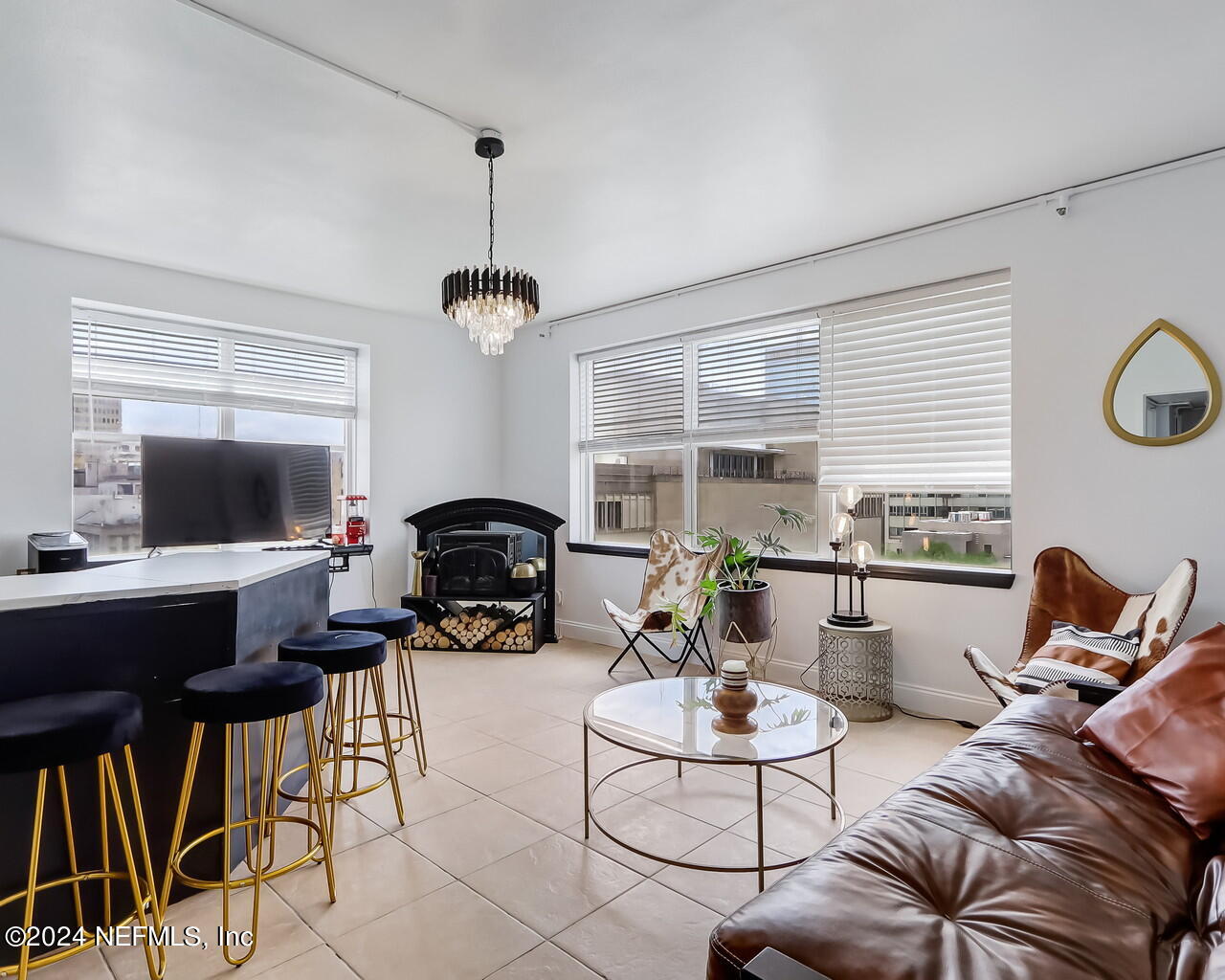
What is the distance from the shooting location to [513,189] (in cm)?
325

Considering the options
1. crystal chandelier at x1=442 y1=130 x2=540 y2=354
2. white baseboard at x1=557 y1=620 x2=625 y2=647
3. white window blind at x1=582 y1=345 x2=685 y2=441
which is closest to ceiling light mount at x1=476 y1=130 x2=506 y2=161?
crystal chandelier at x1=442 y1=130 x2=540 y2=354

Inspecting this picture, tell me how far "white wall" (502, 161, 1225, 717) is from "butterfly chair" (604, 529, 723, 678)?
514mm

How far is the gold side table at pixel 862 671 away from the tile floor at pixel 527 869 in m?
0.12

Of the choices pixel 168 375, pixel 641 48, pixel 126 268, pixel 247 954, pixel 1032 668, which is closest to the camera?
pixel 247 954

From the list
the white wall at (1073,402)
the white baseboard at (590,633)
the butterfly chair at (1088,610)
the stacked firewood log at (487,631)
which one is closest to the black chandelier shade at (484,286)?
the white wall at (1073,402)

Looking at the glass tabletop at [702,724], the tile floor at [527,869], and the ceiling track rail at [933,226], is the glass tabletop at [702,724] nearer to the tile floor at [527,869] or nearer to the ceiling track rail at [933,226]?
the tile floor at [527,869]

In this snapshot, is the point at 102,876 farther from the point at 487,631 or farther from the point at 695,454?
the point at 695,454

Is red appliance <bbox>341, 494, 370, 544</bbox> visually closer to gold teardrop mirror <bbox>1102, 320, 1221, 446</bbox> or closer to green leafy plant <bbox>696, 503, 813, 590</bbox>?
green leafy plant <bbox>696, 503, 813, 590</bbox>

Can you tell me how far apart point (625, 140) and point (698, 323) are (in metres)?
2.06

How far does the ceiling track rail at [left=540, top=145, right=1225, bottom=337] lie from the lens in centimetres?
300

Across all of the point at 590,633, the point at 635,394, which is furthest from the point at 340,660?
the point at 635,394

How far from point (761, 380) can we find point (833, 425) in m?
0.62

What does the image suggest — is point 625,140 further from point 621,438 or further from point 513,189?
point 621,438

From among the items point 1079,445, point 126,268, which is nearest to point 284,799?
A: point 126,268
